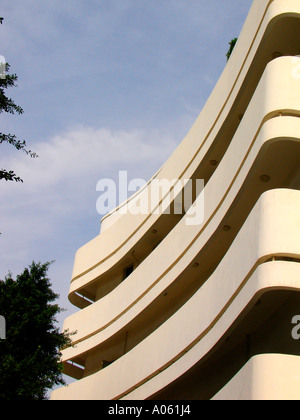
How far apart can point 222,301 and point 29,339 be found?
12.9ft

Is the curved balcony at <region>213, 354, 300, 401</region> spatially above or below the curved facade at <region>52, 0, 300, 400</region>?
below

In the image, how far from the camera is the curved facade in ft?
35.2

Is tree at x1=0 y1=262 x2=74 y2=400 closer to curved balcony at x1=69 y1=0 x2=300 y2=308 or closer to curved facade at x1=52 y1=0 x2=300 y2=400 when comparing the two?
curved facade at x1=52 y1=0 x2=300 y2=400

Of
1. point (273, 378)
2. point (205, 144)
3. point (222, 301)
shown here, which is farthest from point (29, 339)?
point (205, 144)

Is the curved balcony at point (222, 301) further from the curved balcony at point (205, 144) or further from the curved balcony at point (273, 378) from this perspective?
the curved balcony at point (205, 144)

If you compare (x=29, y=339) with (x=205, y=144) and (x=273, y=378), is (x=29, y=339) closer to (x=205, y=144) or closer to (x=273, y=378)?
(x=273, y=378)

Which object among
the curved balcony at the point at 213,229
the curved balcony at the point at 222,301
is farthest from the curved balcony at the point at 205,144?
the curved balcony at the point at 222,301

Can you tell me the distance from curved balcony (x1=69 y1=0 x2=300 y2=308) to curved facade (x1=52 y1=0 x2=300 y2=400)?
0.04m

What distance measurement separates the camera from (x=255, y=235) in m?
11.0

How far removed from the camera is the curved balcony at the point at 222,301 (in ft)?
34.4

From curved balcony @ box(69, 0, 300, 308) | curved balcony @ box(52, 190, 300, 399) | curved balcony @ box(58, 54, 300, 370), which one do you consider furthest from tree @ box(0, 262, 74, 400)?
curved balcony @ box(69, 0, 300, 308)

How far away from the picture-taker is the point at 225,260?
12672mm

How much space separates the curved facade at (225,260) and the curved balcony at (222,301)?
2cm
